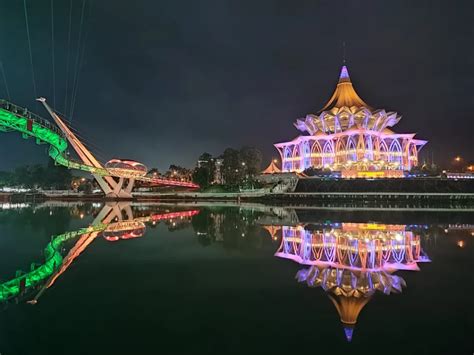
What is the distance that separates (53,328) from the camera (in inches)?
179

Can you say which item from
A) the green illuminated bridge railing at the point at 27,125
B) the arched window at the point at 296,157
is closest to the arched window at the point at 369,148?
A: the arched window at the point at 296,157

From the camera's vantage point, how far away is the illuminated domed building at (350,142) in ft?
189

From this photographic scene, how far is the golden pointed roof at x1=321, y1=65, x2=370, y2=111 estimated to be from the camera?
66188 mm

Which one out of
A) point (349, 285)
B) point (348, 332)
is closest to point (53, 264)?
point (349, 285)

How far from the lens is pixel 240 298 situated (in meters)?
5.79

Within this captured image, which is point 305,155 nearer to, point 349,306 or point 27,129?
point 27,129

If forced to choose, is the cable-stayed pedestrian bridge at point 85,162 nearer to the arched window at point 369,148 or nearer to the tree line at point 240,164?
the tree line at point 240,164

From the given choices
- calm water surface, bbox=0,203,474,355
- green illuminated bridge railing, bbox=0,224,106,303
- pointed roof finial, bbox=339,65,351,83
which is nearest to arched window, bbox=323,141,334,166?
pointed roof finial, bbox=339,65,351,83

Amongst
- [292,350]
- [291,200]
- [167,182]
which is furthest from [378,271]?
[167,182]

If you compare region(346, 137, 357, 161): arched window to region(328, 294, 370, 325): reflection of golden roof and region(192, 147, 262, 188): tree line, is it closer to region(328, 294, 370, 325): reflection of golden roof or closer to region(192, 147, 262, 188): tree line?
region(192, 147, 262, 188): tree line

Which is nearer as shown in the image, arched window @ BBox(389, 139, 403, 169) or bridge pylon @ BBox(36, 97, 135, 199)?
bridge pylon @ BBox(36, 97, 135, 199)

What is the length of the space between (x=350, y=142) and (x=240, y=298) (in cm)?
5730

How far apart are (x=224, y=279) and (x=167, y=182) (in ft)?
193

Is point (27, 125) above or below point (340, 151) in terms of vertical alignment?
below
